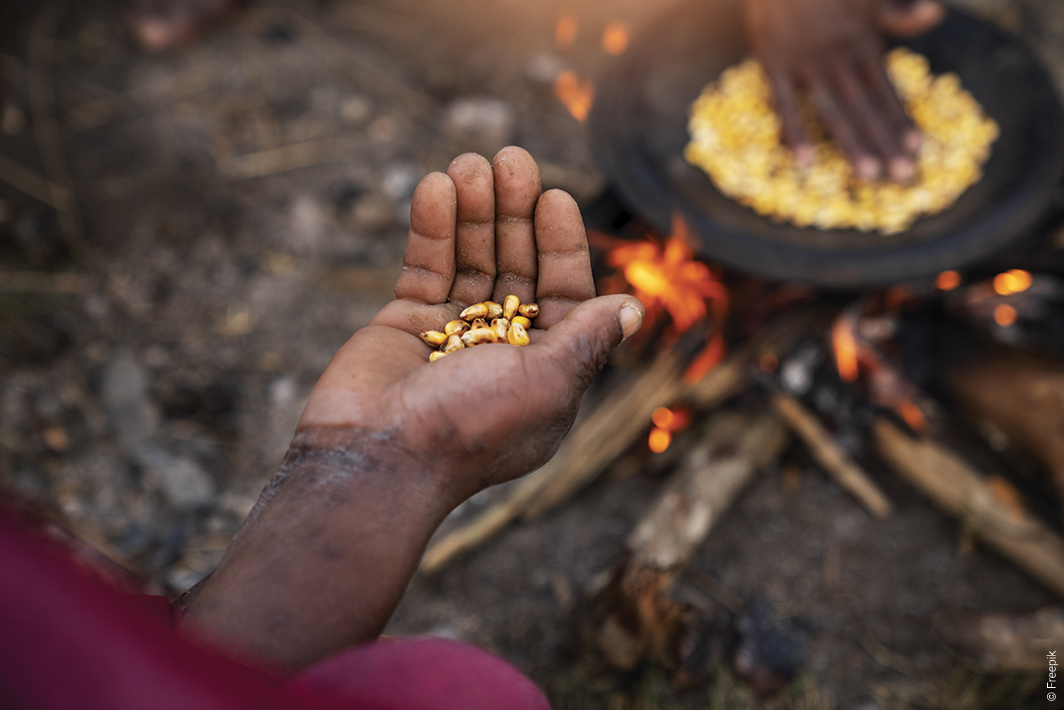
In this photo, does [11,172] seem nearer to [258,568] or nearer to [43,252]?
[43,252]

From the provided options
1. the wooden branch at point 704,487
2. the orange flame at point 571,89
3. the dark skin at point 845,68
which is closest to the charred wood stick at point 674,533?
the wooden branch at point 704,487

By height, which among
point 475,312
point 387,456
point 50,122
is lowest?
point 387,456

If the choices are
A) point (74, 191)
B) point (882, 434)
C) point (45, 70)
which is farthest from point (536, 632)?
point (45, 70)

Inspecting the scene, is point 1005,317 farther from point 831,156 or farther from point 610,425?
point 610,425

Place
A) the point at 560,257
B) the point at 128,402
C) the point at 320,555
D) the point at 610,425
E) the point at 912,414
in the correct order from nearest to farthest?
the point at 320,555
the point at 560,257
the point at 610,425
the point at 912,414
the point at 128,402

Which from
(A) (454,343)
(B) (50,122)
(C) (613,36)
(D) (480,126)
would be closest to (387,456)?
(A) (454,343)

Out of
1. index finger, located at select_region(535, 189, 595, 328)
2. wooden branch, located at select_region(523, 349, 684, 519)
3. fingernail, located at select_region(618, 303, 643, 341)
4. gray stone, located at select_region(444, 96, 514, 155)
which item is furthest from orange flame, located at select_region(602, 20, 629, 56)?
fingernail, located at select_region(618, 303, 643, 341)

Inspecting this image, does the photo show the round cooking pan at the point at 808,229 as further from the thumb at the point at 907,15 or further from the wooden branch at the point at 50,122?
the wooden branch at the point at 50,122
